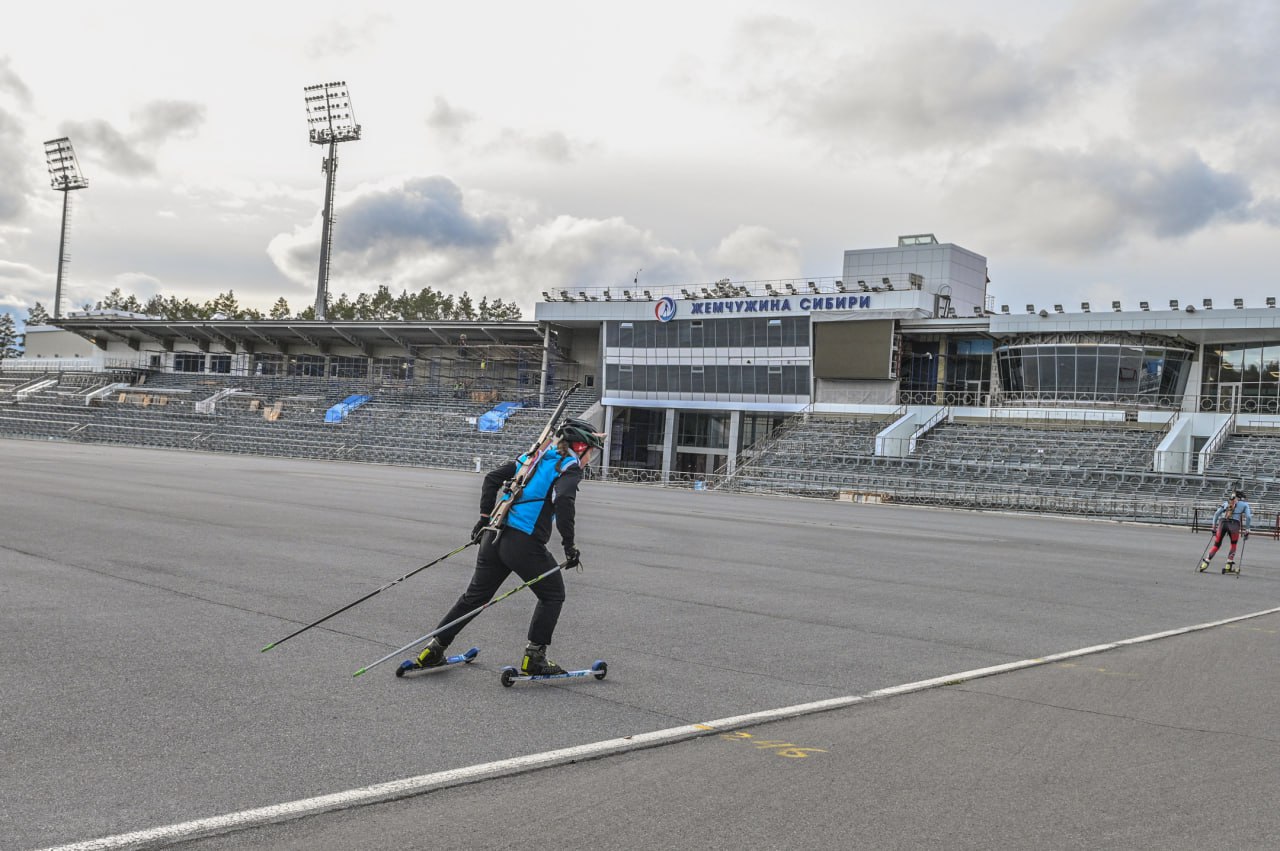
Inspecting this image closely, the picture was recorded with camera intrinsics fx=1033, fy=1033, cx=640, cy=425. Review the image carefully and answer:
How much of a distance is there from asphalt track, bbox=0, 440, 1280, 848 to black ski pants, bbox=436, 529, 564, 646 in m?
0.48

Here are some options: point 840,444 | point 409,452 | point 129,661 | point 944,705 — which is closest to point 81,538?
point 129,661

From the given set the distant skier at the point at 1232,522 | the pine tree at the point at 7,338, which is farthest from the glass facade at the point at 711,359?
the pine tree at the point at 7,338

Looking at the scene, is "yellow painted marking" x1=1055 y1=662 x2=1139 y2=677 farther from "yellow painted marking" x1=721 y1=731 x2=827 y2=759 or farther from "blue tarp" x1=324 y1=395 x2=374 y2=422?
"blue tarp" x1=324 y1=395 x2=374 y2=422

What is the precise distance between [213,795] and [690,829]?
245cm

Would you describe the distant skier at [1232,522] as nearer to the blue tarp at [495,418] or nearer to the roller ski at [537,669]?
the roller ski at [537,669]

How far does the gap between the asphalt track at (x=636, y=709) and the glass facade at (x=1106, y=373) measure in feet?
146

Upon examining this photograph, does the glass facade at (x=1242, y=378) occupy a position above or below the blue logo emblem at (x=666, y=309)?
below

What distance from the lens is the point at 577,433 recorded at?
8344 mm

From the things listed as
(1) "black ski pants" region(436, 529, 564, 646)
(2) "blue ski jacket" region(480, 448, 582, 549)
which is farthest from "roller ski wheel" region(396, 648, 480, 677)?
(2) "blue ski jacket" region(480, 448, 582, 549)

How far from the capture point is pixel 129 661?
828 cm

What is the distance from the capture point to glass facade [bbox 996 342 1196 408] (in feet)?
189

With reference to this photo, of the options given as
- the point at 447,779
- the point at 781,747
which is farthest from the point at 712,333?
the point at 447,779

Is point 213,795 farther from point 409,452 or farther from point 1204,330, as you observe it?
point 409,452

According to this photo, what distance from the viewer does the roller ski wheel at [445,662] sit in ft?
26.8
